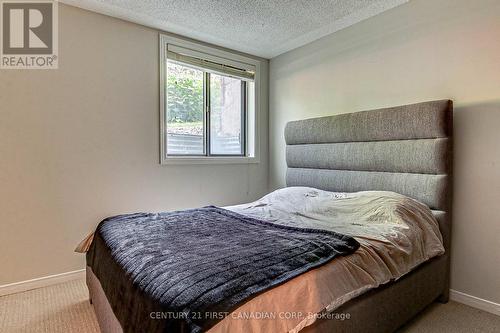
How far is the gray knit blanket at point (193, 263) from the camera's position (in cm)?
105

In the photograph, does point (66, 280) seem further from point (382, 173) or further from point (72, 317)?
point (382, 173)

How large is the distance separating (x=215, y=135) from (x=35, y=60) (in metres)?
1.89

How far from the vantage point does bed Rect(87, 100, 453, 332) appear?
1537 millimetres

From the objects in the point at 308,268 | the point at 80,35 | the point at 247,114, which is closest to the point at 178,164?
the point at 247,114

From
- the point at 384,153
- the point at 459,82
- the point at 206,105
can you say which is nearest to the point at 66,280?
the point at 206,105

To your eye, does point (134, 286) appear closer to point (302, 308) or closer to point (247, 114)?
point (302, 308)

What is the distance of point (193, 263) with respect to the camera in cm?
132

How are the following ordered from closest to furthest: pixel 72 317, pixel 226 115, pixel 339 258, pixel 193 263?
1. pixel 193 263
2. pixel 339 258
3. pixel 72 317
4. pixel 226 115

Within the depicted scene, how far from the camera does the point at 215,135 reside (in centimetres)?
361

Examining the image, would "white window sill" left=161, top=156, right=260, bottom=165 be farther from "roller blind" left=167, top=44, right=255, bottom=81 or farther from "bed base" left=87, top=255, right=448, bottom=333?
"bed base" left=87, top=255, right=448, bottom=333

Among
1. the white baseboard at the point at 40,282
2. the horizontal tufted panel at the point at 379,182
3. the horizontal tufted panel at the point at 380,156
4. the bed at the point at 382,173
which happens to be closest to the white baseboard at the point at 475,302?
the bed at the point at 382,173

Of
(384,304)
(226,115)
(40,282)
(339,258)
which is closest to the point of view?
(339,258)

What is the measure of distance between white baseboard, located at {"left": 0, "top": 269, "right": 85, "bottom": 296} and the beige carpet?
6 cm

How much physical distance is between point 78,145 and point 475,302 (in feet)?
11.5
